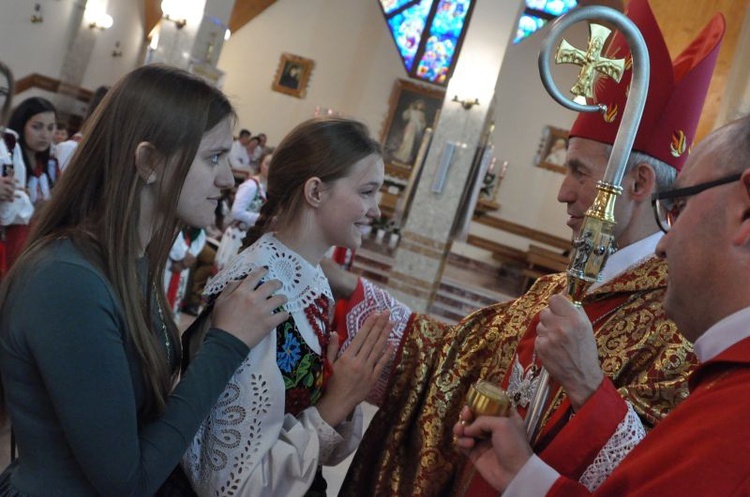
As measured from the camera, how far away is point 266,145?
16047 millimetres

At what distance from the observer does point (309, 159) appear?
1.74m

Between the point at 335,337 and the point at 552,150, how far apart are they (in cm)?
1430

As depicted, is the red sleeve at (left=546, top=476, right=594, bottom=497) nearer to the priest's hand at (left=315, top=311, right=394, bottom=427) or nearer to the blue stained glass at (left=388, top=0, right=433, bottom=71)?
the priest's hand at (left=315, top=311, right=394, bottom=427)

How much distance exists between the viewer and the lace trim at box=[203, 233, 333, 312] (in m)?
1.57

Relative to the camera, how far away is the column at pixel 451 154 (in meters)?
9.06

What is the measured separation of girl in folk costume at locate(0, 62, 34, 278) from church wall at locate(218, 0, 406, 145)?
40.3 feet

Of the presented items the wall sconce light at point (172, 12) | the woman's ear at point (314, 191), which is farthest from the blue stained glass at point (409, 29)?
the woman's ear at point (314, 191)

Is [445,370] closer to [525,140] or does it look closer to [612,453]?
[612,453]

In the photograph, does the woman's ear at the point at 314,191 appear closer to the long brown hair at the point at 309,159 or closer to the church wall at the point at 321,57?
the long brown hair at the point at 309,159

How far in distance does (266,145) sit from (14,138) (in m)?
12.2

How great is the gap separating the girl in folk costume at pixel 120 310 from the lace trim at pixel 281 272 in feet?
0.33

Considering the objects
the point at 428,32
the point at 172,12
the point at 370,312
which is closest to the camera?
the point at 370,312

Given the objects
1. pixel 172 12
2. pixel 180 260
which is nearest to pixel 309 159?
pixel 180 260

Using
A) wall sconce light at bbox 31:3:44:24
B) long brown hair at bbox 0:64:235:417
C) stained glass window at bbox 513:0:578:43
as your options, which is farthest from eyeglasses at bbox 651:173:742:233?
stained glass window at bbox 513:0:578:43
